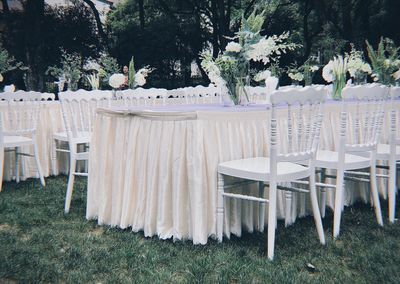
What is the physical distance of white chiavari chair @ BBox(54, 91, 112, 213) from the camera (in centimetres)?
417

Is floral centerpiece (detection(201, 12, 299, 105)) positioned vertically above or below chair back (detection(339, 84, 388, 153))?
above

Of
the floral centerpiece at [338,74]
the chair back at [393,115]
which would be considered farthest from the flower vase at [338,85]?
the chair back at [393,115]

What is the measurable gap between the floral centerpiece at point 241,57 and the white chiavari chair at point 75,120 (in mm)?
1122

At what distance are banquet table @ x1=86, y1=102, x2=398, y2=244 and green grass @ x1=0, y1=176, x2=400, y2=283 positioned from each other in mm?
132

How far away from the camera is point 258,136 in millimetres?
3557

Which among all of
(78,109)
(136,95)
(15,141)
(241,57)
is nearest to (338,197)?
(241,57)

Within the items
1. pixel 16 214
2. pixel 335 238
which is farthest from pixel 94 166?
pixel 335 238

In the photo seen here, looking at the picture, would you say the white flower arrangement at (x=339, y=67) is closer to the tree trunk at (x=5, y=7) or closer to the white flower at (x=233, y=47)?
the white flower at (x=233, y=47)

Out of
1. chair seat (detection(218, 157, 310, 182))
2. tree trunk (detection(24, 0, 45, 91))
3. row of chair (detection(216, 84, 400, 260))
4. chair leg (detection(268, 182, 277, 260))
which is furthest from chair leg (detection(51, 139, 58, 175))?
tree trunk (detection(24, 0, 45, 91))

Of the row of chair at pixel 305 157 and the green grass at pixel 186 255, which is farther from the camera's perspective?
the row of chair at pixel 305 157

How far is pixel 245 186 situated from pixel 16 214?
2025 millimetres

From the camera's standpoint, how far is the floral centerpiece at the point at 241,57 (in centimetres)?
383

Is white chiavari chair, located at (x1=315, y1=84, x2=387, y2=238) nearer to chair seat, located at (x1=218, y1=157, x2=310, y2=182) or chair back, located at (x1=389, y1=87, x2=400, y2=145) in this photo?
chair back, located at (x1=389, y1=87, x2=400, y2=145)

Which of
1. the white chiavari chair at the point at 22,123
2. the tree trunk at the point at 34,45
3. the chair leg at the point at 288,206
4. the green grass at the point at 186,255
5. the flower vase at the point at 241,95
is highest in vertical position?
the tree trunk at the point at 34,45
